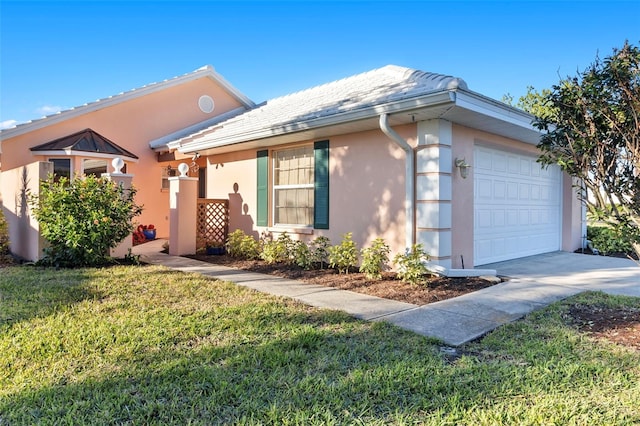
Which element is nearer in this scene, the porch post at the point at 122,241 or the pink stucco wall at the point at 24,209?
the pink stucco wall at the point at 24,209

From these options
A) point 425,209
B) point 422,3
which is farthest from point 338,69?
point 425,209

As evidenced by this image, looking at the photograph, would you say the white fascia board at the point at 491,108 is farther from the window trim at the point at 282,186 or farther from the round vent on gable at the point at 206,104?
A: the round vent on gable at the point at 206,104

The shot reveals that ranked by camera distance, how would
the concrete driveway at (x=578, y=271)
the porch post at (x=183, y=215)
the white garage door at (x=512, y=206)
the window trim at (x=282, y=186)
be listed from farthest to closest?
the porch post at (x=183, y=215)
the window trim at (x=282, y=186)
the white garage door at (x=512, y=206)
the concrete driveway at (x=578, y=271)

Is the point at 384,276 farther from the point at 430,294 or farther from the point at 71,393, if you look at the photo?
the point at 71,393

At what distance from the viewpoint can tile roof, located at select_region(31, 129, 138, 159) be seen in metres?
11.8

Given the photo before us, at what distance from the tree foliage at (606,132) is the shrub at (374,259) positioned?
3294 millimetres

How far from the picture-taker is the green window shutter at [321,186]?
862 cm

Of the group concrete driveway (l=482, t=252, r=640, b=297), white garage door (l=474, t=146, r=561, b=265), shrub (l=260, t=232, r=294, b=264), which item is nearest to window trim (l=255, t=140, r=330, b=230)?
shrub (l=260, t=232, r=294, b=264)

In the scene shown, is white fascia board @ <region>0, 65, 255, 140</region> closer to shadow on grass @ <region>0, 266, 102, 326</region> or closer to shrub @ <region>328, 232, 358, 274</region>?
shadow on grass @ <region>0, 266, 102, 326</region>

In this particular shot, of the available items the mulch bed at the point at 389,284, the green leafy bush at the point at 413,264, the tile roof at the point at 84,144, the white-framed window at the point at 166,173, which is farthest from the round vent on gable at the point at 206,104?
the green leafy bush at the point at 413,264

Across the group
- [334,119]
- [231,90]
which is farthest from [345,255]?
[231,90]

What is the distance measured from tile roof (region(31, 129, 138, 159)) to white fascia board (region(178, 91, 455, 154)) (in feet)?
10.7

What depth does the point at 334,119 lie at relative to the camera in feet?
24.2

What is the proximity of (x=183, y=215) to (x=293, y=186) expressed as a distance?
10.0 ft
